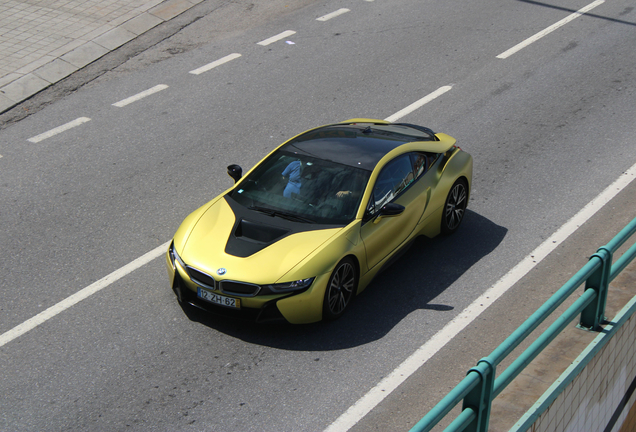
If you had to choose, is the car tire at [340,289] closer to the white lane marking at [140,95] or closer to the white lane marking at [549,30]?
the white lane marking at [140,95]

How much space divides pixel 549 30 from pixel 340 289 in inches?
393

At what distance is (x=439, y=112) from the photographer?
11445mm

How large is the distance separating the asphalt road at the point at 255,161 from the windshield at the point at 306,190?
98 cm

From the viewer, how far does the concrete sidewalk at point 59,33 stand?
481 inches

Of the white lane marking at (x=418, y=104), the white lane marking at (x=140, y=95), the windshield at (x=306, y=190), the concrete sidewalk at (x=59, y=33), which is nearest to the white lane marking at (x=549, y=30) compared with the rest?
the white lane marking at (x=418, y=104)

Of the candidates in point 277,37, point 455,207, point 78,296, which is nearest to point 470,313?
point 455,207

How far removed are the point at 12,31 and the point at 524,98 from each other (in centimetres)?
936

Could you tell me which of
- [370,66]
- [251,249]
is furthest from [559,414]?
[370,66]

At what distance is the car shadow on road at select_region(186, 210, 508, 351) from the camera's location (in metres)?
6.75

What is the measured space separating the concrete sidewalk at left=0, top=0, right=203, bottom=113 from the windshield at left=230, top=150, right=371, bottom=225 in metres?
5.77

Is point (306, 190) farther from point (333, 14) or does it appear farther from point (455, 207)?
point (333, 14)

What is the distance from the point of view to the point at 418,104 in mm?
11680

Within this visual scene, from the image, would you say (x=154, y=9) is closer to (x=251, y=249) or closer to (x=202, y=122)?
(x=202, y=122)

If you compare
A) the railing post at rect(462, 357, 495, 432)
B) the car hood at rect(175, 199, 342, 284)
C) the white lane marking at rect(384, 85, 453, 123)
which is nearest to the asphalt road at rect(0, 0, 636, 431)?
the white lane marking at rect(384, 85, 453, 123)
